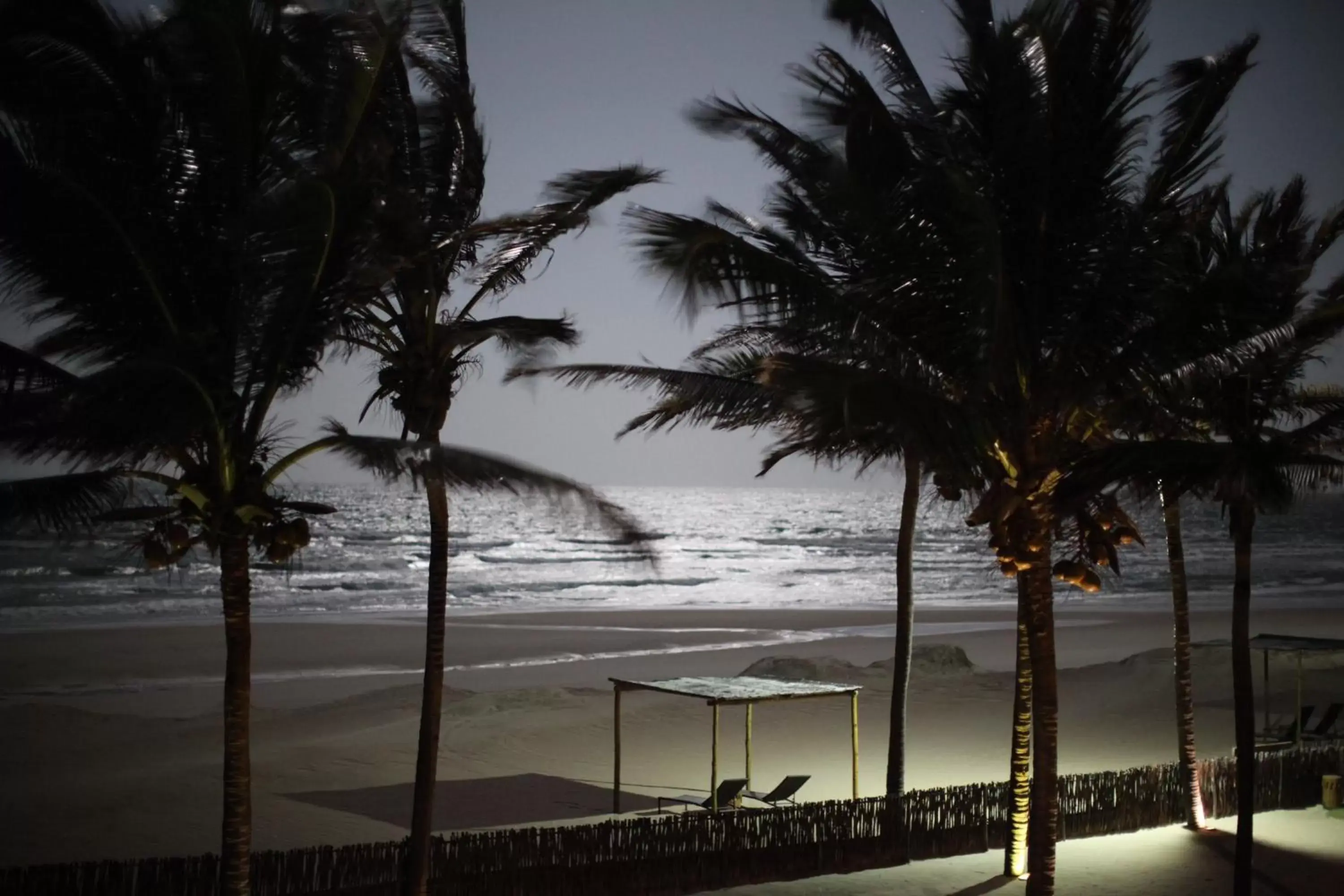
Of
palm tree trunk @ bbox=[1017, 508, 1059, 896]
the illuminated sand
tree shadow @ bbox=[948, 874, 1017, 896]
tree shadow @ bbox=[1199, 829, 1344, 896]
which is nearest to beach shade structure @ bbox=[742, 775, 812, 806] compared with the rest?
the illuminated sand

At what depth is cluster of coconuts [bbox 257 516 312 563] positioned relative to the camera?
7.19m

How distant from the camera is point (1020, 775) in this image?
32.9 feet

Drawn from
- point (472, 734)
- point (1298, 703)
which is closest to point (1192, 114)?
point (1298, 703)

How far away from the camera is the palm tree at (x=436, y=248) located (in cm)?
845

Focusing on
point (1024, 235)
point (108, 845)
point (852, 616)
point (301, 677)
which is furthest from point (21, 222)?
point (852, 616)

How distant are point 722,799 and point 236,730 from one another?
567 cm

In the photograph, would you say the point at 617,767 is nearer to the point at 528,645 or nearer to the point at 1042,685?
the point at 1042,685

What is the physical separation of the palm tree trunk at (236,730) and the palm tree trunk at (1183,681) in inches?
309

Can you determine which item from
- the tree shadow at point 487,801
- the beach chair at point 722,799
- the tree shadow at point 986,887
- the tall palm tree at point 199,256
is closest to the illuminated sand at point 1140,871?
the tree shadow at point 986,887

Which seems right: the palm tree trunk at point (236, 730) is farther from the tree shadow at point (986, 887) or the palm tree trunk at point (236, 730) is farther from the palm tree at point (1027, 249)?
the tree shadow at point (986, 887)

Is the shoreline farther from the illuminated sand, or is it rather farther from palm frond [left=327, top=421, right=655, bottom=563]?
palm frond [left=327, top=421, right=655, bottom=563]

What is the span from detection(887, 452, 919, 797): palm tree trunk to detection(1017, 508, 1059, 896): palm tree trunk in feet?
9.19

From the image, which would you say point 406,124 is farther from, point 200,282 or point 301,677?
point 301,677

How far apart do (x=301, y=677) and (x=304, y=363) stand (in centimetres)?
2119
